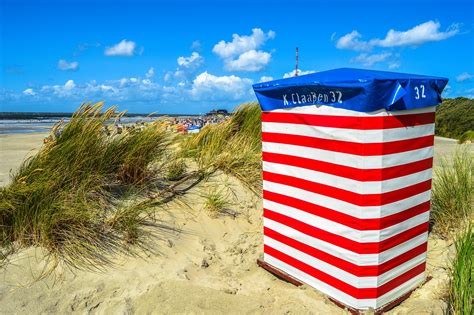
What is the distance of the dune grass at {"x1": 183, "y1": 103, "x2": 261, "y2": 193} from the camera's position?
598 cm

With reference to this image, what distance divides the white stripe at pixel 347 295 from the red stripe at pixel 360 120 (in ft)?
4.75

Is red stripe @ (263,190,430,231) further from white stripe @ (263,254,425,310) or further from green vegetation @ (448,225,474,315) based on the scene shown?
white stripe @ (263,254,425,310)

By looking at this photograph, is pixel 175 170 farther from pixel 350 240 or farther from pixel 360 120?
pixel 360 120

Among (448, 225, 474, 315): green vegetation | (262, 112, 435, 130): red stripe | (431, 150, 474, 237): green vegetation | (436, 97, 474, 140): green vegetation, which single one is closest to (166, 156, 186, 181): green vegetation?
(262, 112, 435, 130): red stripe

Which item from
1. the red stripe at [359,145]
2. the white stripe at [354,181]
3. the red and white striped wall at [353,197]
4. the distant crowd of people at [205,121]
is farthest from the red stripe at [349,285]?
the distant crowd of people at [205,121]

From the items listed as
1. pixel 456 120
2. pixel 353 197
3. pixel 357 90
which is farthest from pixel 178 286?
pixel 456 120

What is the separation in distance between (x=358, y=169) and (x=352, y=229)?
52 centimetres

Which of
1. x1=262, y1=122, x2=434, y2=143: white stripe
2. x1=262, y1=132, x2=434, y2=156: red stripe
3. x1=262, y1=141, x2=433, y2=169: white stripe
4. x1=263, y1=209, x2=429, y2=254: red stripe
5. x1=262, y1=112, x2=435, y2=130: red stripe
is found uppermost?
x1=262, y1=112, x2=435, y2=130: red stripe

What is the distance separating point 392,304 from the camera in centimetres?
330

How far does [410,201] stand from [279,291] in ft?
4.76

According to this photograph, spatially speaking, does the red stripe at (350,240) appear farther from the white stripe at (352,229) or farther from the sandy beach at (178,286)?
the sandy beach at (178,286)

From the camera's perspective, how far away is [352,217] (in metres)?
3.07

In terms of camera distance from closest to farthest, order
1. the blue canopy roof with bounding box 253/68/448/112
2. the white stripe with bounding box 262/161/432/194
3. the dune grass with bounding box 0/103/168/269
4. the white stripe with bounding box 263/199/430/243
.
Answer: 1. the blue canopy roof with bounding box 253/68/448/112
2. the white stripe with bounding box 262/161/432/194
3. the white stripe with bounding box 263/199/430/243
4. the dune grass with bounding box 0/103/168/269

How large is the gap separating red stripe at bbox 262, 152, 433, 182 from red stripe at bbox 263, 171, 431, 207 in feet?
0.42
